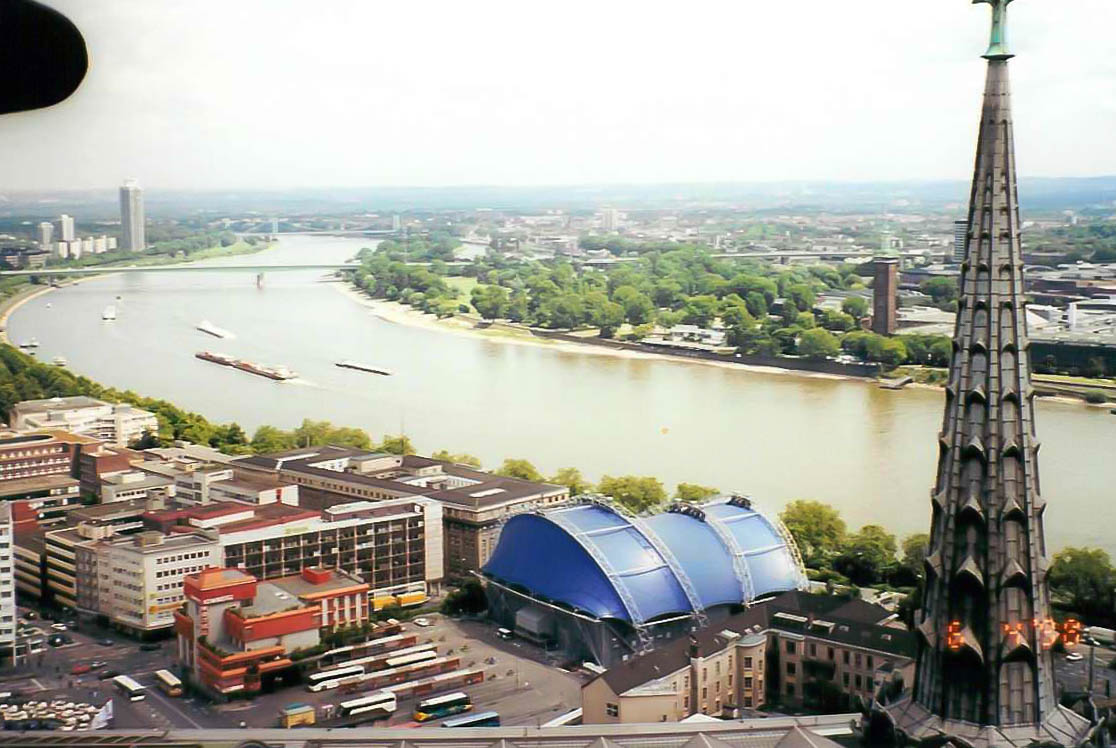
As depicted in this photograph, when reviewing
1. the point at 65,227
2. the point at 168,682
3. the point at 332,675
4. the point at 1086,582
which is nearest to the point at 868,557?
the point at 1086,582

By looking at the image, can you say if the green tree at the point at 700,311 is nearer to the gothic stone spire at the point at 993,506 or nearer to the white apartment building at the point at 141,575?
the white apartment building at the point at 141,575

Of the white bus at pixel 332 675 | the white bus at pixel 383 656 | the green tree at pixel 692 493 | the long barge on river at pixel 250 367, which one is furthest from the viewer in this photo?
the long barge on river at pixel 250 367

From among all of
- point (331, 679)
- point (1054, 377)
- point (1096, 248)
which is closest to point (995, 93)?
point (331, 679)

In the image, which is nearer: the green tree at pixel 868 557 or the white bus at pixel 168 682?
the white bus at pixel 168 682

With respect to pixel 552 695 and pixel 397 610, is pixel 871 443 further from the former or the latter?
pixel 552 695

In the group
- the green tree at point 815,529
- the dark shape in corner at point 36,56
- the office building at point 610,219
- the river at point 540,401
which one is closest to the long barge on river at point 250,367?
the river at point 540,401

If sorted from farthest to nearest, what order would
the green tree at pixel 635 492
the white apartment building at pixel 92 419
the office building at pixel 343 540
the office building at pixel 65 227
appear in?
the office building at pixel 65 227
the white apartment building at pixel 92 419
the green tree at pixel 635 492
the office building at pixel 343 540

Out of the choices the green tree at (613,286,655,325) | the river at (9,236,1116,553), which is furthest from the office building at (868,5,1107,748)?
the green tree at (613,286,655,325)
